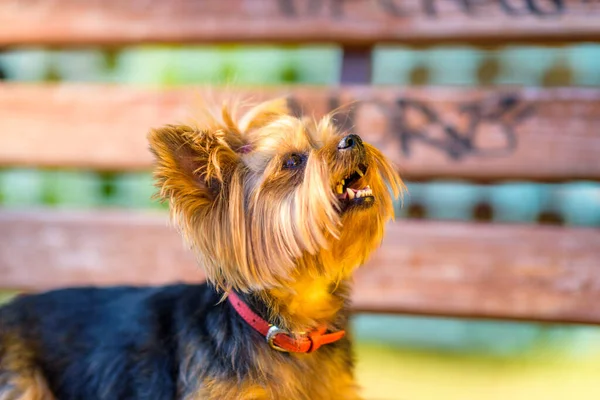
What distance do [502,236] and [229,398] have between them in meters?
0.98

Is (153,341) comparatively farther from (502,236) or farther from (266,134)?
(502,236)

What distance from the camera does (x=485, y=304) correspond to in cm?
176

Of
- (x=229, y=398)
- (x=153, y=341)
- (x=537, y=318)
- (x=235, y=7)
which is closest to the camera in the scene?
(x=229, y=398)

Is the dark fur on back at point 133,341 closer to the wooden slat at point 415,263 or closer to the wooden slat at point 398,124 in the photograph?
the wooden slat at point 415,263

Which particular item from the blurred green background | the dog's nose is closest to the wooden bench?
the blurred green background

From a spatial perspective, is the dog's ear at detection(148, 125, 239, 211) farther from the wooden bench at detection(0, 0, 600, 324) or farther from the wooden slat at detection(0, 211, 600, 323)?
the wooden slat at detection(0, 211, 600, 323)

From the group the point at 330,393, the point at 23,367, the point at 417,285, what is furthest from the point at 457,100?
the point at 23,367

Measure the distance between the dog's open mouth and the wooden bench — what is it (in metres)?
0.58

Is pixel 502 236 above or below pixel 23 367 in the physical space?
above

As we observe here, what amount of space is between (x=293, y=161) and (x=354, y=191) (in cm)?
14

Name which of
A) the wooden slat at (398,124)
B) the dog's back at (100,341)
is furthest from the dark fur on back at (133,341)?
the wooden slat at (398,124)

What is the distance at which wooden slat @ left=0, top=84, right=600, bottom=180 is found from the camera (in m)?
1.68

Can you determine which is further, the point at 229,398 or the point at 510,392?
the point at 510,392

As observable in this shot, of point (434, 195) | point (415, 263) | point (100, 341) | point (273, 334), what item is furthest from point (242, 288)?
point (434, 195)
